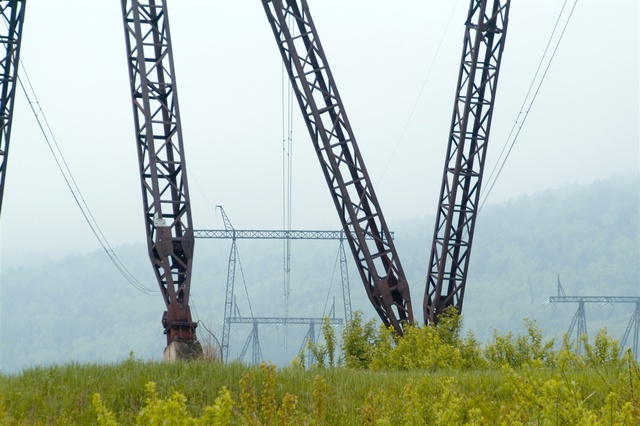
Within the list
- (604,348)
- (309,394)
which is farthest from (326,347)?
(309,394)

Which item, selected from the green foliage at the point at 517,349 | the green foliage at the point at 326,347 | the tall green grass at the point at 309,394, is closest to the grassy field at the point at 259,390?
the tall green grass at the point at 309,394

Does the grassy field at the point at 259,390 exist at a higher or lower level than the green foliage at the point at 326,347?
lower

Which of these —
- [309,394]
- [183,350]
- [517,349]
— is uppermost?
[183,350]

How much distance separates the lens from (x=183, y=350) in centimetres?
1359

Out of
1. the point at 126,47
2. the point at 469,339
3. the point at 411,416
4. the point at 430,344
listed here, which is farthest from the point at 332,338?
the point at 411,416

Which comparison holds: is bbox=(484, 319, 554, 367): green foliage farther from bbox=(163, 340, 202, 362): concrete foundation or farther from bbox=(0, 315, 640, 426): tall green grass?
bbox=(163, 340, 202, 362): concrete foundation

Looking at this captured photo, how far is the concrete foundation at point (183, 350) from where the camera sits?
533 inches

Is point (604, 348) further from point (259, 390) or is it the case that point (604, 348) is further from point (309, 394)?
point (259, 390)

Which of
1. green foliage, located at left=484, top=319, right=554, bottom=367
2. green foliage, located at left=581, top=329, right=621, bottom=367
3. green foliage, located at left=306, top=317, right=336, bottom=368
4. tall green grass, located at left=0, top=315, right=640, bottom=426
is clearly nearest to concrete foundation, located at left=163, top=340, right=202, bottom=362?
green foliage, located at left=306, top=317, right=336, bottom=368

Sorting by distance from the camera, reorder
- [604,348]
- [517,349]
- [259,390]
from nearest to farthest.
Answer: [259,390]
[604,348]
[517,349]

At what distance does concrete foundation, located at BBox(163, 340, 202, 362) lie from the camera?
13.5 meters

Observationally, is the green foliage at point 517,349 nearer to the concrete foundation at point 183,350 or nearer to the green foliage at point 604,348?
A: the green foliage at point 604,348

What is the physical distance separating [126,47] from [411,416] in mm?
11246

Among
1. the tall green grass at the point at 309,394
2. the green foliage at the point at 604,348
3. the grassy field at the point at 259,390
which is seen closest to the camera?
the tall green grass at the point at 309,394
